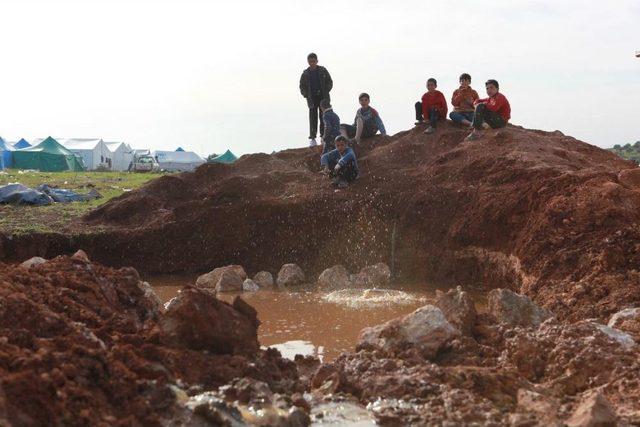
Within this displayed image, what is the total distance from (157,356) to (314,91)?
33.8ft

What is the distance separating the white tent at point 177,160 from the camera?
47.6 meters

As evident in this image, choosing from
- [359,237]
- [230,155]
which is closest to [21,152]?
[230,155]

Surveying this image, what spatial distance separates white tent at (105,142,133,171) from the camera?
4806 centimetres

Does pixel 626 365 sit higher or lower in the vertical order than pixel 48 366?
lower

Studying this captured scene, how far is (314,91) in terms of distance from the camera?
567 inches

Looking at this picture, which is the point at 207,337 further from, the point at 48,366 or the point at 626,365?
the point at 626,365

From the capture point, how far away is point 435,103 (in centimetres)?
1491

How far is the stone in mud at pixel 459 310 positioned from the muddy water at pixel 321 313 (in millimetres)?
1276

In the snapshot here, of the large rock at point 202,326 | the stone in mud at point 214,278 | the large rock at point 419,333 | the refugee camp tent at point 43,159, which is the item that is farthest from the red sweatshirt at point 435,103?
the refugee camp tent at point 43,159

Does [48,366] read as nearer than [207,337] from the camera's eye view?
Yes

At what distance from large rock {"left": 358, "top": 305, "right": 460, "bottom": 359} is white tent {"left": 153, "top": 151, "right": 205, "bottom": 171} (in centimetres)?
4221

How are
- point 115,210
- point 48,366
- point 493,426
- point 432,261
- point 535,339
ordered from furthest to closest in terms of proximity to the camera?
point 115,210, point 432,261, point 535,339, point 493,426, point 48,366

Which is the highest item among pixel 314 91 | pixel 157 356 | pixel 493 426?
pixel 314 91

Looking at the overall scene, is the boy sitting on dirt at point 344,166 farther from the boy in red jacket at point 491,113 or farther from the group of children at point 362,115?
the boy in red jacket at point 491,113
